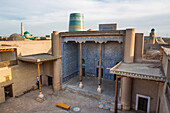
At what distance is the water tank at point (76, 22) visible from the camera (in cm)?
1686

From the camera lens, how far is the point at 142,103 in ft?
31.1

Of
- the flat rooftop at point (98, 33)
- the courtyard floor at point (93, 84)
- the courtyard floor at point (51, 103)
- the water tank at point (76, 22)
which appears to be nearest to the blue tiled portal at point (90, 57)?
the courtyard floor at point (93, 84)

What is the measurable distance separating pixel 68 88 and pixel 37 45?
6542 millimetres

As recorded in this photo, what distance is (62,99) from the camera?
11.5 m

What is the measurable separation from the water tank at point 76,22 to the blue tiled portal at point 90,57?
2.97m

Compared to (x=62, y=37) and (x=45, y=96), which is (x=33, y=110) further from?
(x=62, y=37)

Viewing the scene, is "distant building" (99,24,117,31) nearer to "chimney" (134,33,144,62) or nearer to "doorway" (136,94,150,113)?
"chimney" (134,33,144,62)

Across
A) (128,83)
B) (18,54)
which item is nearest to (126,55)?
(128,83)

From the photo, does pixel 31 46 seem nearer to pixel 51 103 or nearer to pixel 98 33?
pixel 51 103

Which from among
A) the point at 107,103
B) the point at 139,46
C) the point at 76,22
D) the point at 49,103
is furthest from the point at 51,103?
the point at 76,22

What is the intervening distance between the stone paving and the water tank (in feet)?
29.4

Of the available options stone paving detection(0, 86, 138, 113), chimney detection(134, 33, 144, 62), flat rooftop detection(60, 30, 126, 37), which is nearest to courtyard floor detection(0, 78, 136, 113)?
stone paving detection(0, 86, 138, 113)

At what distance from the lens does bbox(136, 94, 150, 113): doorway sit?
9.22m

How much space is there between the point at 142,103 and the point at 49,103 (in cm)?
788
